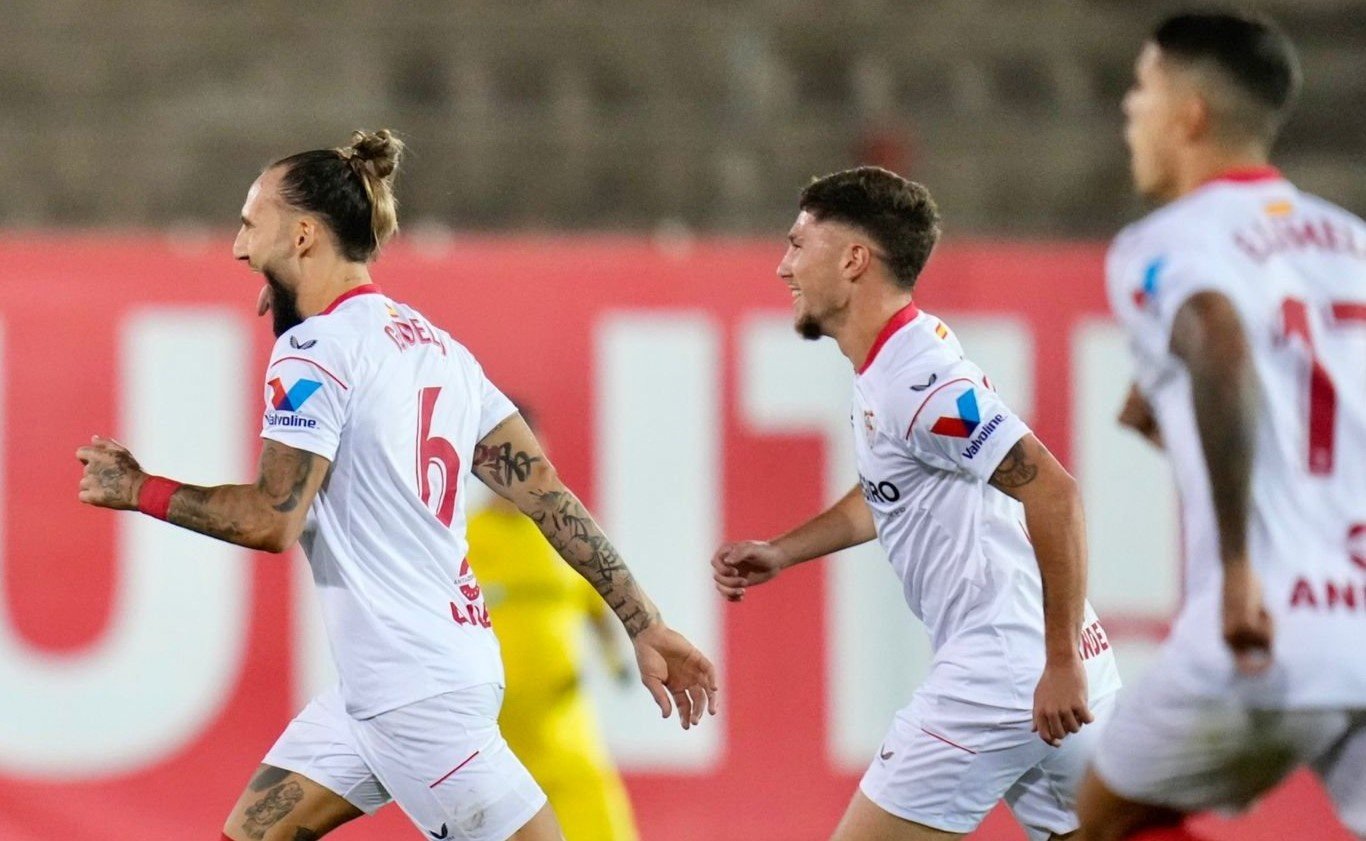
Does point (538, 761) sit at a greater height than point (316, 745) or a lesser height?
lesser

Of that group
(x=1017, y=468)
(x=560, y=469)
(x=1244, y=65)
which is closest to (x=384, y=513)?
(x=1017, y=468)

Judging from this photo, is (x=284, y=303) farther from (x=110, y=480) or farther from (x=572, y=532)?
(x=572, y=532)

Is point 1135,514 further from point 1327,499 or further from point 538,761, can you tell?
point 1327,499

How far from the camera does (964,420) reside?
439cm

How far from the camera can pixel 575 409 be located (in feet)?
27.0

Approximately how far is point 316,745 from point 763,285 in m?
4.13

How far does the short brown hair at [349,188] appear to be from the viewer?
445cm

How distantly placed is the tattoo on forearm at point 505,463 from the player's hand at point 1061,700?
132 cm

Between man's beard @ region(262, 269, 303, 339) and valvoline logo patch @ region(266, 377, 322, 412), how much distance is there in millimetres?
278

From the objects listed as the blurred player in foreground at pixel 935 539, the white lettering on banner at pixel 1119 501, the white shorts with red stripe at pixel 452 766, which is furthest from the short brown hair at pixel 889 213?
the white lettering on banner at pixel 1119 501

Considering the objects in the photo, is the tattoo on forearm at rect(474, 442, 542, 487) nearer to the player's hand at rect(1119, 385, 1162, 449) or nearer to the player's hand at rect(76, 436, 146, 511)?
the player's hand at rect(76, 436, 146, 511)

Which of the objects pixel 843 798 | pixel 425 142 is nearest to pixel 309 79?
pixel 425 142

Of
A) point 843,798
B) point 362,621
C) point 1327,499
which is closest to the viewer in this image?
point 1327,499

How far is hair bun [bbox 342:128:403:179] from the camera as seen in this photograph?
4516 millimetres
